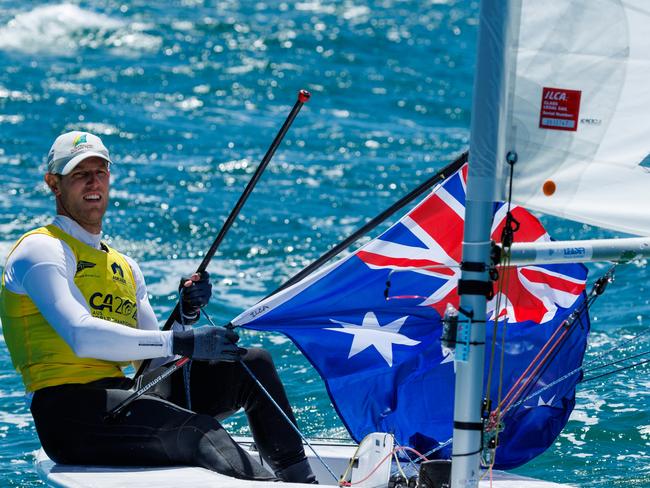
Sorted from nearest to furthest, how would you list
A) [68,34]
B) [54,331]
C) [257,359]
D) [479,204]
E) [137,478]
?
[479,204], [137,478], [54,331], [257,359], [68,34]

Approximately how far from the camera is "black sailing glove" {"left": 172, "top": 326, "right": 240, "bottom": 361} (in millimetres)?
2906

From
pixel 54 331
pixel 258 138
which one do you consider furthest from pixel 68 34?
pixel 54 331

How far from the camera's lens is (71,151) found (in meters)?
3.05

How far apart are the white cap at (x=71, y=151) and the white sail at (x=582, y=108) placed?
116 centimetres

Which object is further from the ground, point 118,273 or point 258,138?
A: point 258,138

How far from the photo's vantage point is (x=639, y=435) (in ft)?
14.4

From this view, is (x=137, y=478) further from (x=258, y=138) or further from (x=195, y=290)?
(x=258, y=138)

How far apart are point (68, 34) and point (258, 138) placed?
3.75 metres

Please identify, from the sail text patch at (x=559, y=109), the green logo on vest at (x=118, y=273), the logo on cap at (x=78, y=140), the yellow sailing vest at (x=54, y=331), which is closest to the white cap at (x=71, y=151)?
the logo on cap at (x=78, y=140)

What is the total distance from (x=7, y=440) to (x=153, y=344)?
1.84 metres

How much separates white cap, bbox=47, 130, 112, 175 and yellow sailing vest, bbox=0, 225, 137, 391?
0.55 feet

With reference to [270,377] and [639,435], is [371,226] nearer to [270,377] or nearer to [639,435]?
[270,377]

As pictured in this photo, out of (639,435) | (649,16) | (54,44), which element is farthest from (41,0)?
(649,16)

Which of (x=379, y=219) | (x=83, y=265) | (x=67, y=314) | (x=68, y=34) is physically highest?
(x=68, y=34)
